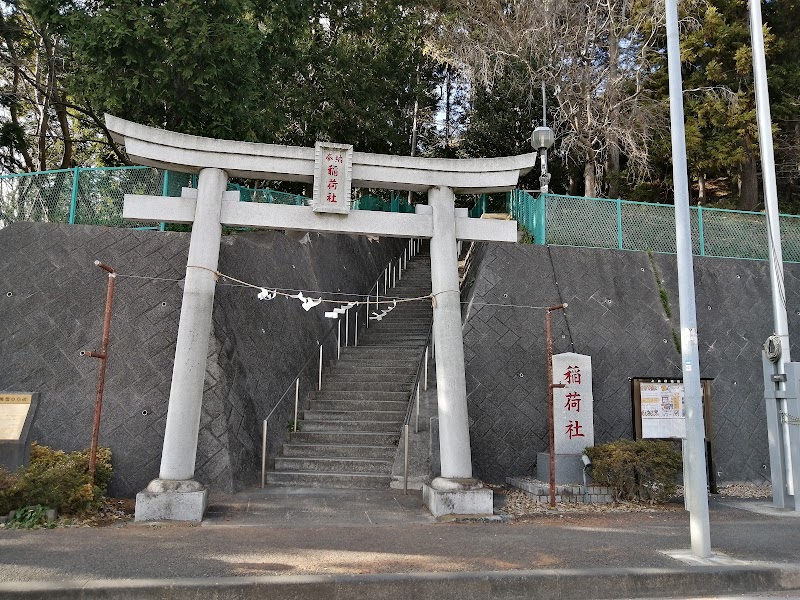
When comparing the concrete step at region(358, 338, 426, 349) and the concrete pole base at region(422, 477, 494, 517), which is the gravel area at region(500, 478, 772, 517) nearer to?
the concrete pole base at region(422, 477, 494, 517)

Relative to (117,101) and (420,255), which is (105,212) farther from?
(420,255)

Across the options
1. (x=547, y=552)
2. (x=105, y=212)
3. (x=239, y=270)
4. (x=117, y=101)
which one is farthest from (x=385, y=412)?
(x=117, y=101)

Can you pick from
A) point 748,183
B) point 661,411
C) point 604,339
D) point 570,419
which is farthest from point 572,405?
point 748,183

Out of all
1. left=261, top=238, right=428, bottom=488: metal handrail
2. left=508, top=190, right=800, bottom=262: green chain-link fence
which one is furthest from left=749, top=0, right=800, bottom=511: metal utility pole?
left=261, top=238, right=428, bottom=488: metal handrail

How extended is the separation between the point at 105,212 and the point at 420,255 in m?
12.5

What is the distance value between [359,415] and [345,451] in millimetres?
1178

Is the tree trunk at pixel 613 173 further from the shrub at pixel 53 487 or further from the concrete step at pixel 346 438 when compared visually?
the shrub at pixel 53 487

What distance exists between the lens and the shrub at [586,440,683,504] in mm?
9430

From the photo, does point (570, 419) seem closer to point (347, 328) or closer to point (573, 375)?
point (573, 375)

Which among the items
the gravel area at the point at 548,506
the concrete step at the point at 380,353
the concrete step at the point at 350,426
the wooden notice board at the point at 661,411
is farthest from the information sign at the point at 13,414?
the wooden notice board at the point at 661,411

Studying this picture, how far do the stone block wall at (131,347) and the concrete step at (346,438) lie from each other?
0.41m

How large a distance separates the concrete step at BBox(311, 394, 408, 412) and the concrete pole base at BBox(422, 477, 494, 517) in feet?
11.7

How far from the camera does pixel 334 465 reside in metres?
10.6

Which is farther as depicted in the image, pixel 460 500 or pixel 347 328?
pixel 347 328
